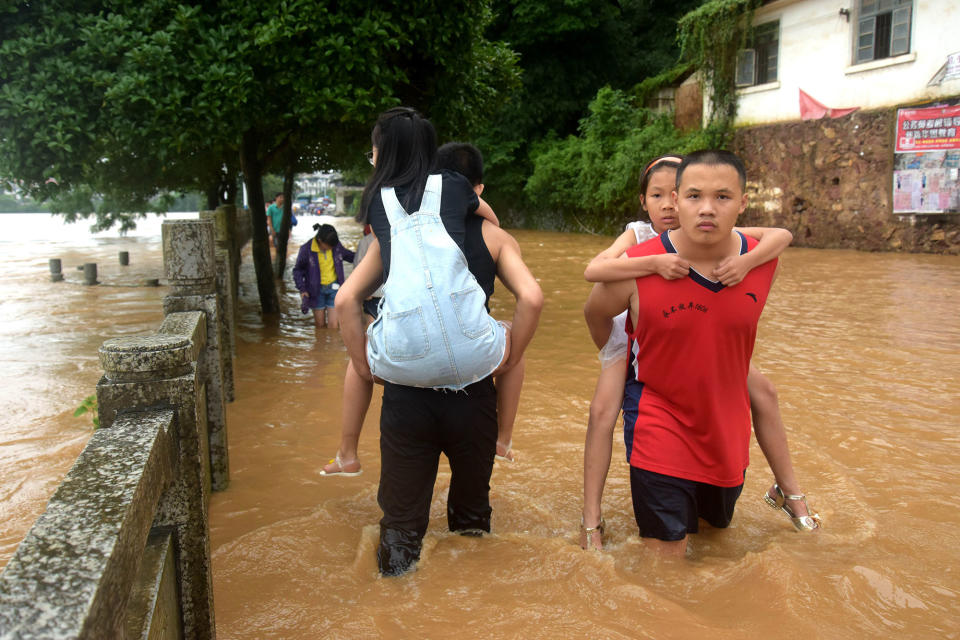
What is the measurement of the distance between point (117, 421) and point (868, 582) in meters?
2.96

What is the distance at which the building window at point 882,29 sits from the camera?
16750 millimetres

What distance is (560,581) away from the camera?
3330mm

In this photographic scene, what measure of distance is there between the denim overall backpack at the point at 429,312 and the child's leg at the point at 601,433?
807 mm

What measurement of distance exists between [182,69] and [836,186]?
52.2 feet

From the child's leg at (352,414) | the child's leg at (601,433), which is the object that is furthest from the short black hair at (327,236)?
the child's leg at (601,433)

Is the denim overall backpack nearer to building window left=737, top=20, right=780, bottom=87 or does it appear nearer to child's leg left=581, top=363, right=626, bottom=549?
child's leg left=581, top=363, right=626, bottom=549

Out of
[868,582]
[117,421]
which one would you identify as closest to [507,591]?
[868,582]

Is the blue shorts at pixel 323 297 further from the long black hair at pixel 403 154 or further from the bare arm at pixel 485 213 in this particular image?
the long black hair at pixel 403 154

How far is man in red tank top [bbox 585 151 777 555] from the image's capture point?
3.11m

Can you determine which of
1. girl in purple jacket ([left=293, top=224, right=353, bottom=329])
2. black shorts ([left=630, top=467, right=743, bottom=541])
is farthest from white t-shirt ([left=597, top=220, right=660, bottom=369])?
girl in purple jacket ([left=293, top=224, right=353, bottom=329])

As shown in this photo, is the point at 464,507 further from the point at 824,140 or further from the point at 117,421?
the point at 824,140

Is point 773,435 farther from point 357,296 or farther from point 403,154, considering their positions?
point 403,154

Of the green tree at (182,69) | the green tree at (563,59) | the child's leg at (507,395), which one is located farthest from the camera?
the green tree at (563,59)

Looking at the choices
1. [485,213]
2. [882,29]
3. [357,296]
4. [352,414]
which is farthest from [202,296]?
[882,29]
